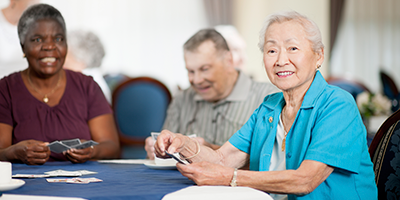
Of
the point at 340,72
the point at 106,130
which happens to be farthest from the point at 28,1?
the point at 340,72

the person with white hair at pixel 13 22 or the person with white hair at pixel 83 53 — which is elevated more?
the person with white hair at pixel 13 22

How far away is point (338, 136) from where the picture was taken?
1.25m

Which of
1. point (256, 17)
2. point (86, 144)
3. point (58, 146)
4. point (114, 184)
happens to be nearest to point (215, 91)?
point (86, 144)

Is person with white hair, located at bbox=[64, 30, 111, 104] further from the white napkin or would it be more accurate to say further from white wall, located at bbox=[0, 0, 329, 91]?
white wall, located at bbox=[0, 0, 329, 91]

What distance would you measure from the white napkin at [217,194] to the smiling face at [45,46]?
115 cm

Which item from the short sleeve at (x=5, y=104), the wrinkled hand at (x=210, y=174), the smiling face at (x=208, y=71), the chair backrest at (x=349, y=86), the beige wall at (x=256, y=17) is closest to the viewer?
the wrinkled hand at (x=210, y=174)

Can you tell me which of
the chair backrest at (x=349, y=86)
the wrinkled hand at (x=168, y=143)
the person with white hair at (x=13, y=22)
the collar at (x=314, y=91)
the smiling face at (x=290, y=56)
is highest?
the person with white hair at (x=13, y=22)

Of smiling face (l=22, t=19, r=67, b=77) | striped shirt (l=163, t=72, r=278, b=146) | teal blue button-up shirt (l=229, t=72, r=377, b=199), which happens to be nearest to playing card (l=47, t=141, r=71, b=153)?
smiling face (l=22, t=19, r=67, b=77)

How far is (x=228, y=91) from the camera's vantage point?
240 cm

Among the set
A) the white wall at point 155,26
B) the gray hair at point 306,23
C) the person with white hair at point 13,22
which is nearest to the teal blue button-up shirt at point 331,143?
the gray hair at point 306,23

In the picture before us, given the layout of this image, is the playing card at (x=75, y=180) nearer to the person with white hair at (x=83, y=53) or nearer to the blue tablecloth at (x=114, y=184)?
the blue tablecloth at (x=114, y=184)

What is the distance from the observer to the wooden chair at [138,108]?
285 centimetres

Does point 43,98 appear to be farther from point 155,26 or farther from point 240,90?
point 155,26

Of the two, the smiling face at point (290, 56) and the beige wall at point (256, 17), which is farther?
the beige wall at point (256, 17)
